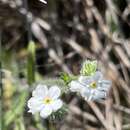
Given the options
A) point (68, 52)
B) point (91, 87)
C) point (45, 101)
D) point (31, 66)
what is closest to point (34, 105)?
point (45, 101)

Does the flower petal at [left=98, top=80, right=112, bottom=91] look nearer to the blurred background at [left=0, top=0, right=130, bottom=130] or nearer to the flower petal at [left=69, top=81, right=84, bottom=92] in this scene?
the flower petal at [left=69, top=81, right=84, bottom=92]

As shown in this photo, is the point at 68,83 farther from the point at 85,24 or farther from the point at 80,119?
the point at 85,24

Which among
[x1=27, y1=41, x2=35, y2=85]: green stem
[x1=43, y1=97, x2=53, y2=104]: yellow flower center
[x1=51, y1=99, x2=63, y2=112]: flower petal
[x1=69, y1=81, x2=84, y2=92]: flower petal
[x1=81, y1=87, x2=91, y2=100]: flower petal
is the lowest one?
[x1=51, y1=99, x2=63, y2=112]: flower petal

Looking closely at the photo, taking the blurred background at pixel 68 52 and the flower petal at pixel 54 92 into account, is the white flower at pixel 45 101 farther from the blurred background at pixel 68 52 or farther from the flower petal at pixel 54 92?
the blurred background at pixel 68 52

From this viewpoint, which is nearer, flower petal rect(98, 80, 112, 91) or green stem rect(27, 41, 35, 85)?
flower petal rect(98, 80, 112, 91)

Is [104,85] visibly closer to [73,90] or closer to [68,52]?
[73,90]

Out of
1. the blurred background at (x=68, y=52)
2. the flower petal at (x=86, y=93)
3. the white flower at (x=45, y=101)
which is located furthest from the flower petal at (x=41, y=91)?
Answer: the blurred background at (x=68, y=52)

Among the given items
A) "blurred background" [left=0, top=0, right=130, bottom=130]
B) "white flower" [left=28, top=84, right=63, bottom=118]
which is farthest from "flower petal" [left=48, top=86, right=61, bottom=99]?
"blurred background" [left=0, top=0, right=130, bottom=130]
